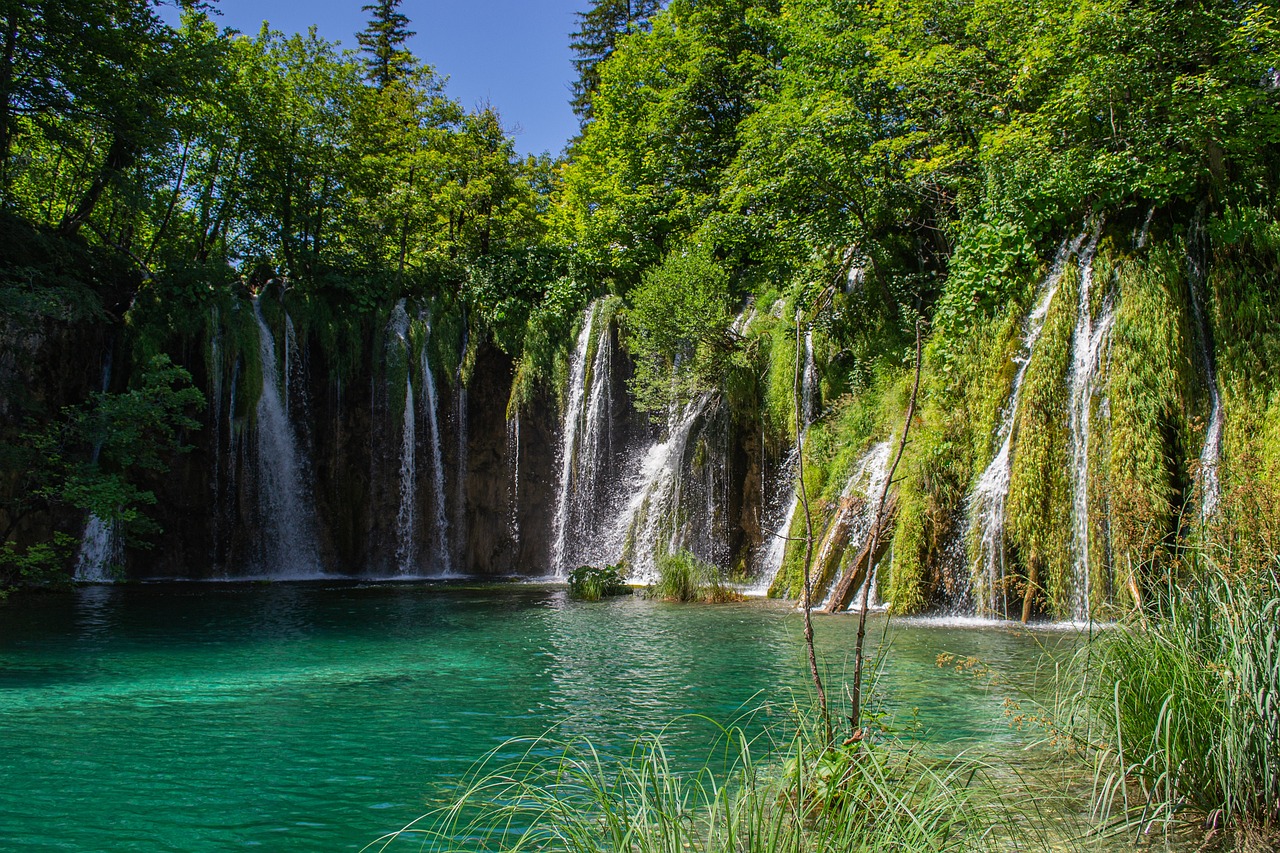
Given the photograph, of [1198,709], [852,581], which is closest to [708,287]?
[852,581]

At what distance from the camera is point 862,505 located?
13.3m

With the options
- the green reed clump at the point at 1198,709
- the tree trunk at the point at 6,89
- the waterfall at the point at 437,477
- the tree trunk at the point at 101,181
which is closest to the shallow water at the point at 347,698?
the green reed clump at the point at 1198,709

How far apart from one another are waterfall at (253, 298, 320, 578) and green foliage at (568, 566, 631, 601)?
865cm

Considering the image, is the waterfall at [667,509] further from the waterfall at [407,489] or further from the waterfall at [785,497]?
the waterfall at [407,489]

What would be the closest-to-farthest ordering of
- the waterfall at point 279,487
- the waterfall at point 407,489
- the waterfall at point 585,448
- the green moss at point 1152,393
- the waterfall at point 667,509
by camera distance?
1. the green moss at point 1152,393
2. the waterfall at point 667,509
3. the waterfall at point 585,448
4. the waterfall at point 279,487
5. the waterfall at point 407,489

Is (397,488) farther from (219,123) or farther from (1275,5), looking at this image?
(1275,5)

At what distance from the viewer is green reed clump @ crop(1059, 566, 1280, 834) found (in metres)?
3.42

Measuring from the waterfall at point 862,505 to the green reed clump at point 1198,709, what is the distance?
858cm

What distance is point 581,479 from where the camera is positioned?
21.0 metres

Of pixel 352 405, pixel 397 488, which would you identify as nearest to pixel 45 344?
pixel 352 405

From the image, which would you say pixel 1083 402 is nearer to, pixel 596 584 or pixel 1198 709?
pixel 1198 709

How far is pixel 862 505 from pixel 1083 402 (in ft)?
11.8

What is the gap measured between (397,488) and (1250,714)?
2074cm

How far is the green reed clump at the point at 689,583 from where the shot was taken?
47.1 ft
